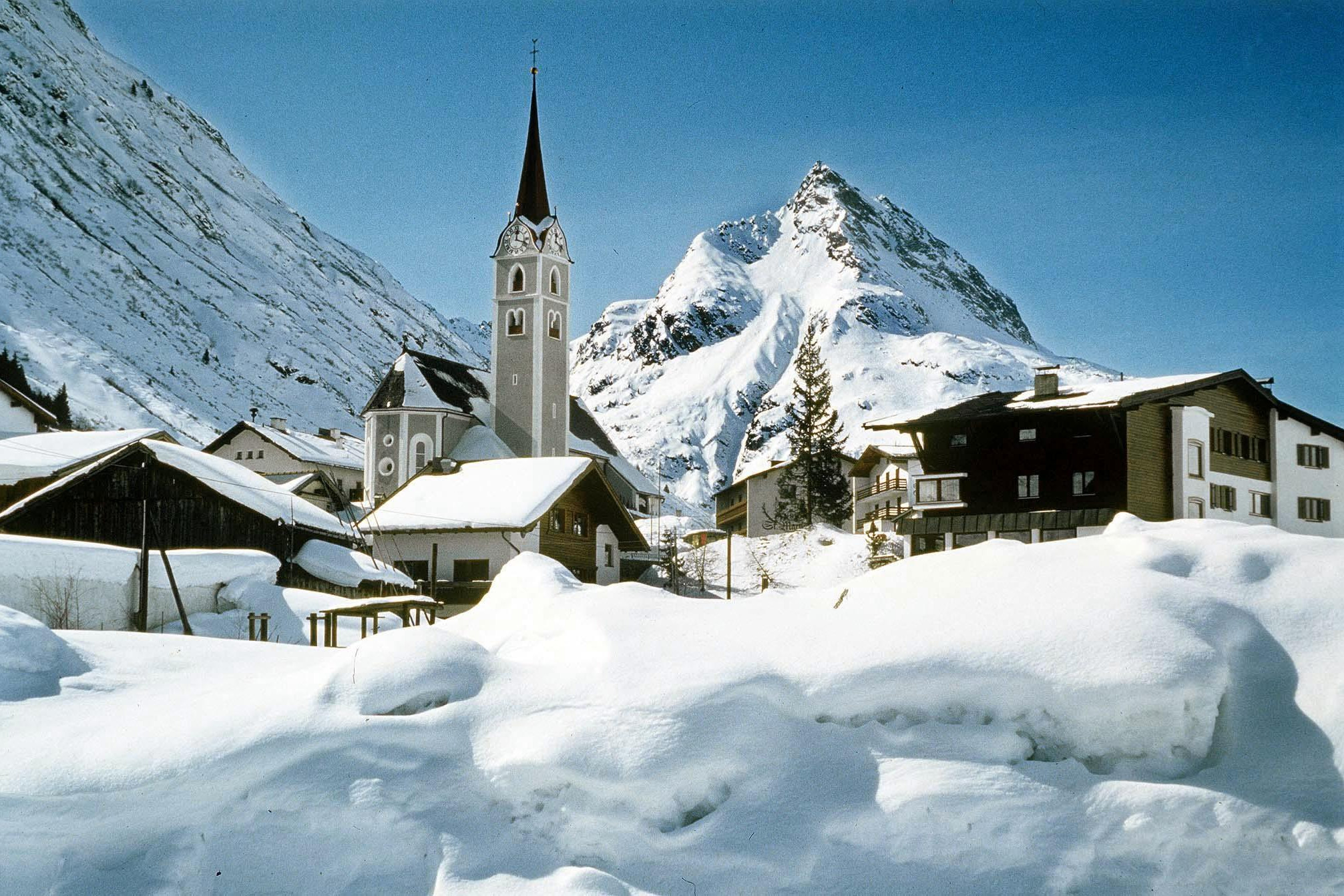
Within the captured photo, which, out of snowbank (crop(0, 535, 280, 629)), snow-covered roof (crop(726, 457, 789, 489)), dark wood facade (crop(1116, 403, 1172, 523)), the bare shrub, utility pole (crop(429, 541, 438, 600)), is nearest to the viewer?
snowbank (crop(0, 535, 280, 629))

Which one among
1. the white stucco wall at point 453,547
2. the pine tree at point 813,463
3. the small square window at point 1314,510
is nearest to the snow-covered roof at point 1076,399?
the small square window at point 1314,510

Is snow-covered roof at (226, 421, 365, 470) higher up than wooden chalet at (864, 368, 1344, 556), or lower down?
higher up

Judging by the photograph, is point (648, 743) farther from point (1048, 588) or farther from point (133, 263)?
point (133, 263)

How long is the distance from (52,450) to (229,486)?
5.96 metres

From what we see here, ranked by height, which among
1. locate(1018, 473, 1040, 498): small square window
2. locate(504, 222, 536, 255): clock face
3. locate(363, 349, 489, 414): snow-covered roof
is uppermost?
locate(504, 222, 536, 255): clock face

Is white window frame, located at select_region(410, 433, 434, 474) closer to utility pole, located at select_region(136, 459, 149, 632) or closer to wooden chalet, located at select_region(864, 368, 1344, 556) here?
wooden chalet, located at select_region(864, 368, 1344, 556)

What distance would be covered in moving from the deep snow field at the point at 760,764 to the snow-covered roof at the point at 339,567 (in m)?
23.4

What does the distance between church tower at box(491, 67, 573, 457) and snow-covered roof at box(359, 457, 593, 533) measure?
29.2 m

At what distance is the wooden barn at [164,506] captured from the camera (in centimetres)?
2652

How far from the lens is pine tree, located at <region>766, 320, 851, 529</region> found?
66.3 metres

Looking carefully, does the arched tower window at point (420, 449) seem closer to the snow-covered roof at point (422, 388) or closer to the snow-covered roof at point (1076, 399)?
the snow-covered roof at point (422, 388)

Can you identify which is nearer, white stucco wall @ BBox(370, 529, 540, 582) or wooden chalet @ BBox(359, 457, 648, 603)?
wooden chalet @ BBox(359, 457, 648, 603)

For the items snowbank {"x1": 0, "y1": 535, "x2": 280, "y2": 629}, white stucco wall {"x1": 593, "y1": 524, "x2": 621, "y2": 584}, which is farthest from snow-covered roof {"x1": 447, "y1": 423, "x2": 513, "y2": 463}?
snowbank {"x1": 0, "y1": 535, "x2": 280, "y2": 629}

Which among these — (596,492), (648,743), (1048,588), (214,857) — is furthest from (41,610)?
(596,492)
